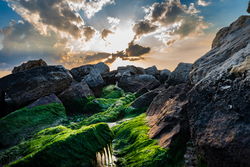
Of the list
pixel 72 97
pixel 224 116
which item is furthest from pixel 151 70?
pixel 224 116

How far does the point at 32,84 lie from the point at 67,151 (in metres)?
7.36

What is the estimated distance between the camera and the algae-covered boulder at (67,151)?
8.20 ft

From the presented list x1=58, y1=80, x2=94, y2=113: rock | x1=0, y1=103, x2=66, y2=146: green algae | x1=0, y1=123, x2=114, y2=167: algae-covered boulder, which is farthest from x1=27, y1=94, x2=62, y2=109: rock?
x1=0, y1=123, x2=114, y2=167: algae-covered boulder

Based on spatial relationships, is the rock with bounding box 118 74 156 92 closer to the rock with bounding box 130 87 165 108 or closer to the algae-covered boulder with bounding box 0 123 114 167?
the rock with bounding box 130 87 165 108

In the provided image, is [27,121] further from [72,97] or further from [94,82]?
[94,82]

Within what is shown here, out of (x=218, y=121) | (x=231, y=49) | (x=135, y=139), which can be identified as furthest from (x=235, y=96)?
(x=135, y=139)

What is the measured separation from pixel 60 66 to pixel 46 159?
861cm

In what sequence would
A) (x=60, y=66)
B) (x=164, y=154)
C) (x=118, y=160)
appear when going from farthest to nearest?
(x=60, y=66) → (x=118, y=160) → (x=164, y=154)

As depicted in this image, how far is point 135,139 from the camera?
4332 mm

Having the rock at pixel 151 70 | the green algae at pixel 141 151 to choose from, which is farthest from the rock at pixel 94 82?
the rock at pixel 151 70

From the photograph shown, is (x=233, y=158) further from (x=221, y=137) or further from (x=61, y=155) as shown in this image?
(x=61, y=155)

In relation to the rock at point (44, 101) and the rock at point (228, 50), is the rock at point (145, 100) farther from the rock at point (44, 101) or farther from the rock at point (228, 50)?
the rock at point (44, 101)

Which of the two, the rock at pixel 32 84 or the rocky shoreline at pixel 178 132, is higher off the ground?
the rock at pixel 32 84

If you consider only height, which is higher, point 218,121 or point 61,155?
point 218,121
